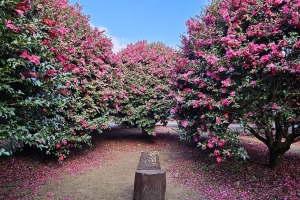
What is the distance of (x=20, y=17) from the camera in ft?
9.43

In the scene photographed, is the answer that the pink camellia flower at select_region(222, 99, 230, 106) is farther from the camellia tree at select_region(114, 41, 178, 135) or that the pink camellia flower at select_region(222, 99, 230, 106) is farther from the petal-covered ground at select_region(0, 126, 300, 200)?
the camellia tree at select_region(114, 41, 178, 135)

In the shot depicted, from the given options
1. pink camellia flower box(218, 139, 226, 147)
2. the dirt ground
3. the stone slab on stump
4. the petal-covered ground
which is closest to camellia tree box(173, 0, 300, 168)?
pink camellia flower box(218, 139, 226, 147)

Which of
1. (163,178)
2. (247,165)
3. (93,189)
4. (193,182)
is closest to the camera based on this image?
(163,178)

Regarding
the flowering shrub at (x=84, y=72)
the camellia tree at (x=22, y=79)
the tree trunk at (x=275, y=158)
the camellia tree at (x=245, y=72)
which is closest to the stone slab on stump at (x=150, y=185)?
the camellia tree at (x=245, y=72)

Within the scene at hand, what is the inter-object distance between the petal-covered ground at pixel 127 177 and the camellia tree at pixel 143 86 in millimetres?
1501

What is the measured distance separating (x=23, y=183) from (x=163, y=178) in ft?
10.8

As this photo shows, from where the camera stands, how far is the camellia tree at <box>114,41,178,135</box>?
865cm

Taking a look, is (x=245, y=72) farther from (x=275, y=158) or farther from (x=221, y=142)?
(x=275, y=158)

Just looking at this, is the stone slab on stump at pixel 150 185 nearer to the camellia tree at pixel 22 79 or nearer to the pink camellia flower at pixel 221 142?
the pink camellia flower at pixel 221 142

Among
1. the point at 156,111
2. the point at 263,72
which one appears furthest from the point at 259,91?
the point at 156,111

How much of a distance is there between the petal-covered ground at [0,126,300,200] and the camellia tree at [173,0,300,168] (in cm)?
78

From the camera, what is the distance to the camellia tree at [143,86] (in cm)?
865

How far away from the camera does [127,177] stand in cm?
581

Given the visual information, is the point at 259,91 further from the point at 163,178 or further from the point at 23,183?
the point at 23,183
